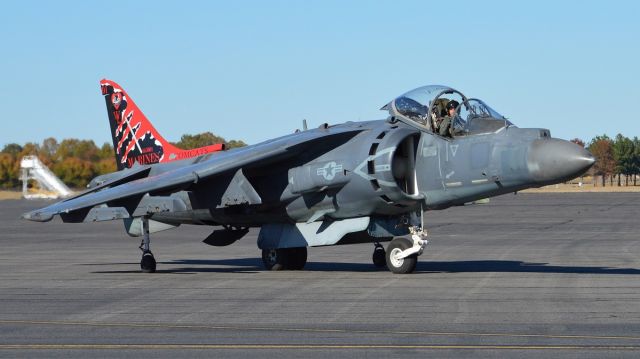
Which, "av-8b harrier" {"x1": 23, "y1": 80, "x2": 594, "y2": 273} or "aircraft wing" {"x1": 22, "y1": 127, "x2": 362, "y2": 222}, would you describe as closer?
"av-8b harrier" {"x1": 23, "y1": 80, "x2": 594, "y2": 273}

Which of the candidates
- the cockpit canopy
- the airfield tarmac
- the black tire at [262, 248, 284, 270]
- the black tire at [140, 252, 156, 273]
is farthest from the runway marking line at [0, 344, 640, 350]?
the black tire at [262, 248, 284, 270]

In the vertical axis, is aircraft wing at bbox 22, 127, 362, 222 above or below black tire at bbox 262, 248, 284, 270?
above

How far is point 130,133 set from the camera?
21688 mm

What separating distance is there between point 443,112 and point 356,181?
1.85 m

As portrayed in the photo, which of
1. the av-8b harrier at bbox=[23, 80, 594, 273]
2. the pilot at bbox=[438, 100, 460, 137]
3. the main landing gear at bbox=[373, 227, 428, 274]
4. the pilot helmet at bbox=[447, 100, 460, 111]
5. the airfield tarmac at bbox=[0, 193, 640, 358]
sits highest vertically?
the pilot helmet at bbox=[447, 100, 460, 111]

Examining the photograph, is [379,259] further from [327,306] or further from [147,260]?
[327,306]

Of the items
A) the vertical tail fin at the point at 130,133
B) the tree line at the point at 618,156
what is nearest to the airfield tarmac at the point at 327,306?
the vertical tail fin at the point at 130,133

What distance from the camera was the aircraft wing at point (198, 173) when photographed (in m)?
17.2

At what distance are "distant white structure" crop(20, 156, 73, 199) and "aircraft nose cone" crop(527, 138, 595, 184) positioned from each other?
72.2 m

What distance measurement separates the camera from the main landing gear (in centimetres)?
1653

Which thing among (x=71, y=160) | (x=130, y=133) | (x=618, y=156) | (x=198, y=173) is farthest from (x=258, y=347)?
(x=618, y=156)

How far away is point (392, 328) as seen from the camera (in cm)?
1049

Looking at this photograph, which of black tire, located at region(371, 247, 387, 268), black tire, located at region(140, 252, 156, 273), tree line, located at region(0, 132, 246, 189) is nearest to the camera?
black tire, located at region(140, 252, 156, 273)

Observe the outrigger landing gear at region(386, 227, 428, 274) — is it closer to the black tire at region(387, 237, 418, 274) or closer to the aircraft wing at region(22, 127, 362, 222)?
the black tire at region(387, 237, 418, 274)
